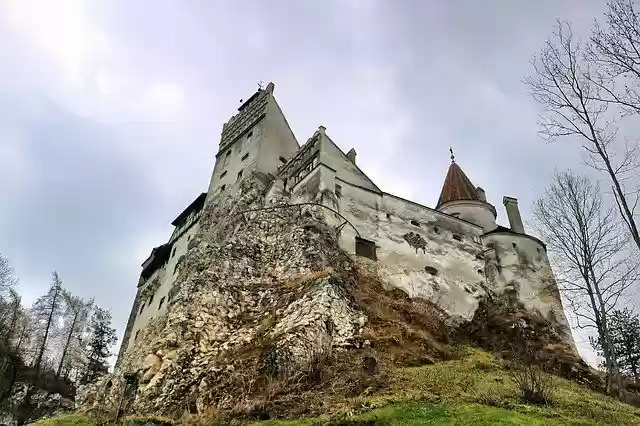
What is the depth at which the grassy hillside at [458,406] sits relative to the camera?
14.4 meters

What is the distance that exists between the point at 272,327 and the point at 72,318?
108 ft

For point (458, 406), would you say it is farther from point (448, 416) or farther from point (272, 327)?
point (272, 327)

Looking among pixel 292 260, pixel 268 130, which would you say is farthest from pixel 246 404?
pixel 268 130

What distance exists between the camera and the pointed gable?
39062 millimetres

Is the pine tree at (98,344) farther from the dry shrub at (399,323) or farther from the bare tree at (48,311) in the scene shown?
the dry shrub at (399,323)

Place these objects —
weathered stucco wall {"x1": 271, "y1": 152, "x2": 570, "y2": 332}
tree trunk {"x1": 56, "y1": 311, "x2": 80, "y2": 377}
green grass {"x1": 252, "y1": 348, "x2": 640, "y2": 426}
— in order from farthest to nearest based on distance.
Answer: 1. tree trunk {"x1": 56, "y1": 311, "x2": 80, "y2": 377}
2. weathered stucco wall {"x1": 271, "y1": 152, "x2": 570, "y2": 332}
3. green grass {"x1": 252, "y1": 348, "x2": 640, "y2": 426}

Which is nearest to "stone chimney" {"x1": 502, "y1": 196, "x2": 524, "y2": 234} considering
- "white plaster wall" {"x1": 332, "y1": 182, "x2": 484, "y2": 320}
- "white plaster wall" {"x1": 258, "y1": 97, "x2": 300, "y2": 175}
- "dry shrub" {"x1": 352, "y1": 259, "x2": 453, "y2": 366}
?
"white plaster wall" {"x1": 332, "y1": 182, "x2": 484, "y2": 320}

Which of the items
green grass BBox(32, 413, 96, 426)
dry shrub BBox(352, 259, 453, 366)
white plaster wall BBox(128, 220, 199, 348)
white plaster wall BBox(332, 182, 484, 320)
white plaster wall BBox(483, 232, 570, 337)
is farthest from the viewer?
white plaster wall BBox(128, 220, 199, 348)

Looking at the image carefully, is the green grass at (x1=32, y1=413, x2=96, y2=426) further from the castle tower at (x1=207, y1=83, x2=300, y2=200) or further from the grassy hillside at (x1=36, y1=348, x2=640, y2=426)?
the castle tower at (x1=207, y1=83, x2=300, y2=200)

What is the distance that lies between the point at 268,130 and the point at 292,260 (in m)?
16.6

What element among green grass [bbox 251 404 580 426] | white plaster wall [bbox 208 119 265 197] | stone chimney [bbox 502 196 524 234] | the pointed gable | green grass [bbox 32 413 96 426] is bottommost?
green grass [bbox 251 404 580 426]

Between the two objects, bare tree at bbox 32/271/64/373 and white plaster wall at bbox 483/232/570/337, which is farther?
bare tree at bbox 32/271/64/373

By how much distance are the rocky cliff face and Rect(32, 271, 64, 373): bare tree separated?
18.1 metres

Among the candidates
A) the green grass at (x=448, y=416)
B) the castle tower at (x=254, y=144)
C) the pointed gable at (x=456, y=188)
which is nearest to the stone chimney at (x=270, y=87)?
the castle tower at (x=254, y=144)
